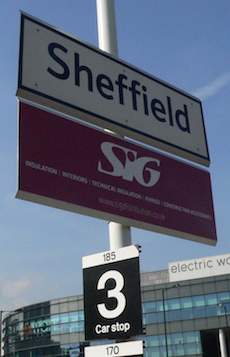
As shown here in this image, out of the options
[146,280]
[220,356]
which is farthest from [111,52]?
[146,280]

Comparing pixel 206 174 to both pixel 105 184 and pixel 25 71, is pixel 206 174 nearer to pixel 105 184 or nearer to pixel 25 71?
pixel 105 184

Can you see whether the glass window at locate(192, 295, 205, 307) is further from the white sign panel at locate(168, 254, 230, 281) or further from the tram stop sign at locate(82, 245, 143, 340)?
the tram stop sign at locate(82, 245, 143, 340)

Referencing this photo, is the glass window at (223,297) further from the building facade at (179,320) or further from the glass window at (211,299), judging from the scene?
the glass window at (211,299)

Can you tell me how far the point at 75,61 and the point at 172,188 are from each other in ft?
4.85

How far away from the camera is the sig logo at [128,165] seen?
17.6ft

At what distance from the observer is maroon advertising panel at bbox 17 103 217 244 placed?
4.88 meters

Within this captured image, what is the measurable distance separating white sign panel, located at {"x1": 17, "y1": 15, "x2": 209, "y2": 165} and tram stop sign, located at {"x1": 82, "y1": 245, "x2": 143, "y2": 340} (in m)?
1.28

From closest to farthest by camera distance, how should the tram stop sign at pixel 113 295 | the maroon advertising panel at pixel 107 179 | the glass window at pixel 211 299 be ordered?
the tram stop sign at pixel 113 295
the maroon advertising panel at pixel 107 179
the glass window at pixel 211 299

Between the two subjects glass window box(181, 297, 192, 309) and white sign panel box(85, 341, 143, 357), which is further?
glass window box(181, 297, 192, 309)

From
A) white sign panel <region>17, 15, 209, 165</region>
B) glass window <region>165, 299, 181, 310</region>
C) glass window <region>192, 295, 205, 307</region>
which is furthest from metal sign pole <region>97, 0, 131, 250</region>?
glass window <region>165, 299, 181, 310</region>

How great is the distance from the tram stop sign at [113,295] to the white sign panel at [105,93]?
128cm

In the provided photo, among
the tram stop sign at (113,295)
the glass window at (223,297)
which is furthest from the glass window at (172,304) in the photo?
the tram stop sign at (113,295)

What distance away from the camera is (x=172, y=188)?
5844mm

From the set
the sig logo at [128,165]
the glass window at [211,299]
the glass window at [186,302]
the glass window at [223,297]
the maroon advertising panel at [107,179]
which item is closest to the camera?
the maroon advertising panel at [107,179]
